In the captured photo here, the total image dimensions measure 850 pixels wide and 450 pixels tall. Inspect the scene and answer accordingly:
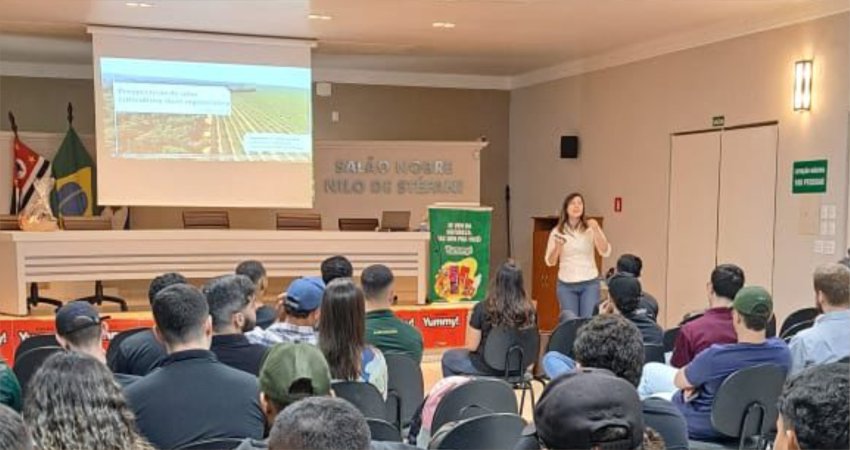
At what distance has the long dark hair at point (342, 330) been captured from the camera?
318cm

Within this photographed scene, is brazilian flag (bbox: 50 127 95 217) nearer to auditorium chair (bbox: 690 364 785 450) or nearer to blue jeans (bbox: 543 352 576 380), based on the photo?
blue jeans (bbox: 543 352 576 380)

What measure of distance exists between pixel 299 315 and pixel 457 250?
4.13 m

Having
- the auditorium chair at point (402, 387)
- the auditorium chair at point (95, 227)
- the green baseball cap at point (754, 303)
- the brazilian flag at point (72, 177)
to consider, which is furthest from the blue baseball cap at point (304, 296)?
the brazilian flag at point (72, 177)

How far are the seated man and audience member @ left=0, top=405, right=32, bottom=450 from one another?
2.35 meters

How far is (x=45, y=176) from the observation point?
29.5 feet

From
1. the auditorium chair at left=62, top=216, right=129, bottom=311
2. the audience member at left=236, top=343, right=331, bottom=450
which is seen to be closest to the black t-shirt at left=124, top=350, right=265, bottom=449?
the audience member at left=236, top=343, right=331, bottom=450

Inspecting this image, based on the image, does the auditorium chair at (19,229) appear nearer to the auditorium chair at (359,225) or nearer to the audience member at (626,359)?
the auditorium chair at (359,225)

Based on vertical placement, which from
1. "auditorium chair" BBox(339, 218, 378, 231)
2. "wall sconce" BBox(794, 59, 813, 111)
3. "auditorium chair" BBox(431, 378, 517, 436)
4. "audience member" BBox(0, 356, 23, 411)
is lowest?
"auditorium chair" BBox(431, 378, 517, 436)

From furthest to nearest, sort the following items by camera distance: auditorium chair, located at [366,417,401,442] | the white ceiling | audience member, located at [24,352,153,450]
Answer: the white ceiling → auditorium chair, located at [366,417,401,442] → audience member, located at [24,352,153,450]

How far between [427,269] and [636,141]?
2683mm

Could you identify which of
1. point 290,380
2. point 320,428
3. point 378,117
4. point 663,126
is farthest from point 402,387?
point 378,117

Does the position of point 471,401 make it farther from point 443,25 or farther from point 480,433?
point 443,25

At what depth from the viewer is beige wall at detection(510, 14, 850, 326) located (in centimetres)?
631

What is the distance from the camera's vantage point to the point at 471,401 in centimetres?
290
